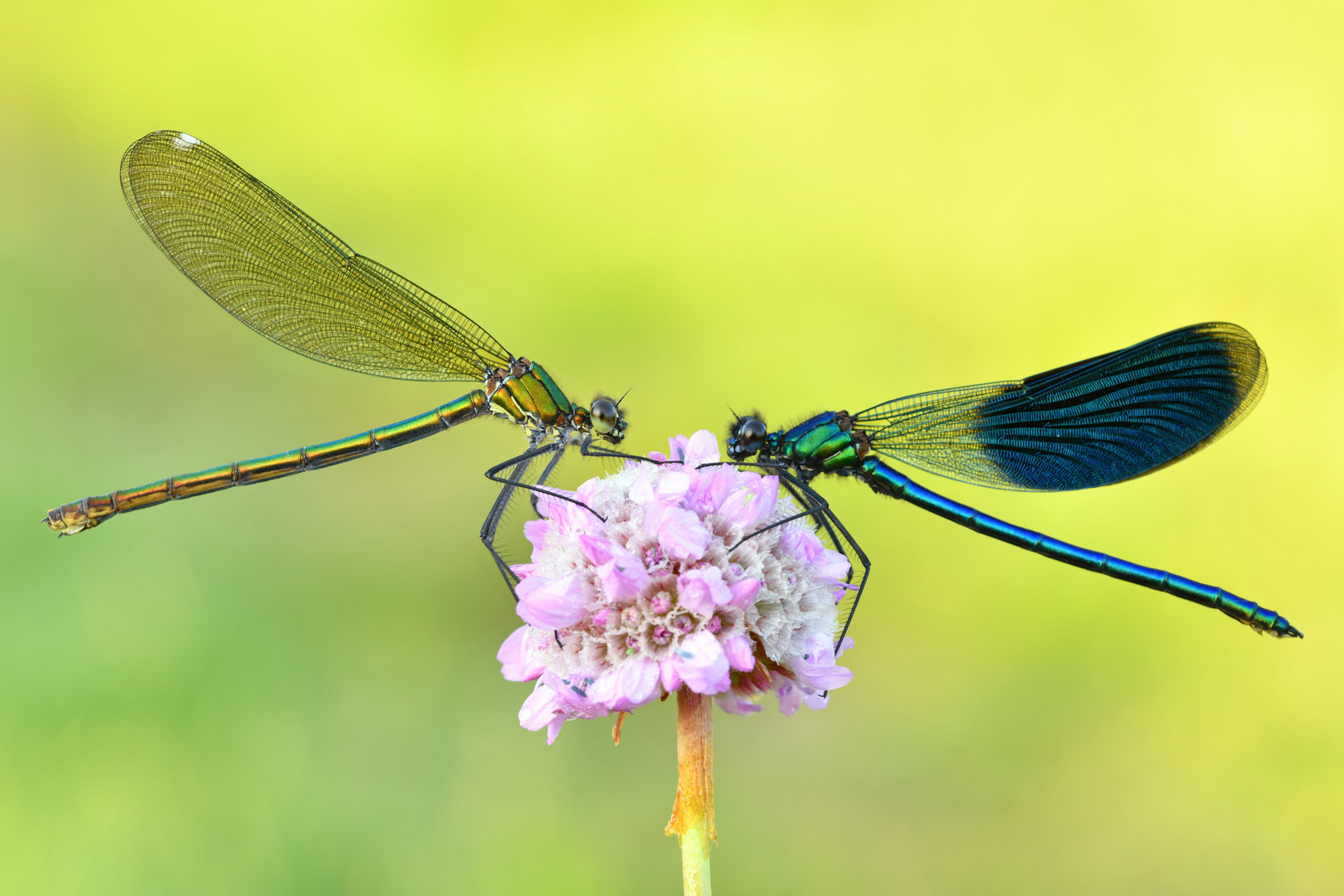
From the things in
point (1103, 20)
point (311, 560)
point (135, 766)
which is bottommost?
point (135, 766)

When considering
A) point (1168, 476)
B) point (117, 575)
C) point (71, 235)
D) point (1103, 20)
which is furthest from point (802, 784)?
point (71, 235)

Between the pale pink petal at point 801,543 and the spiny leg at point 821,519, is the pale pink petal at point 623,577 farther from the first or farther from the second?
the spiny leg at point 821,519

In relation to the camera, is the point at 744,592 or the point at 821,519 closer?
the point at 744,592

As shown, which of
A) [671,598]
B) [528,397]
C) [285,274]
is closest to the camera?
[671,598]

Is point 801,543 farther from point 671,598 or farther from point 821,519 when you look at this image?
point 821,519

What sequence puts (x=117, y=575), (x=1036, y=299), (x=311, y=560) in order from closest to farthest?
(x=117, y=575), (x=311, y=560), (x=1036, y=299)

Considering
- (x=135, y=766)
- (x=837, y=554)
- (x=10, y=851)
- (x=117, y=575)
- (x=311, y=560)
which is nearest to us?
(x=837, y=554)

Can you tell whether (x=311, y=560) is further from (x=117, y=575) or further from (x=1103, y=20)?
(x=1103, y=20)

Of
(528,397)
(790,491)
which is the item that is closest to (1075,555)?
(790,491)
